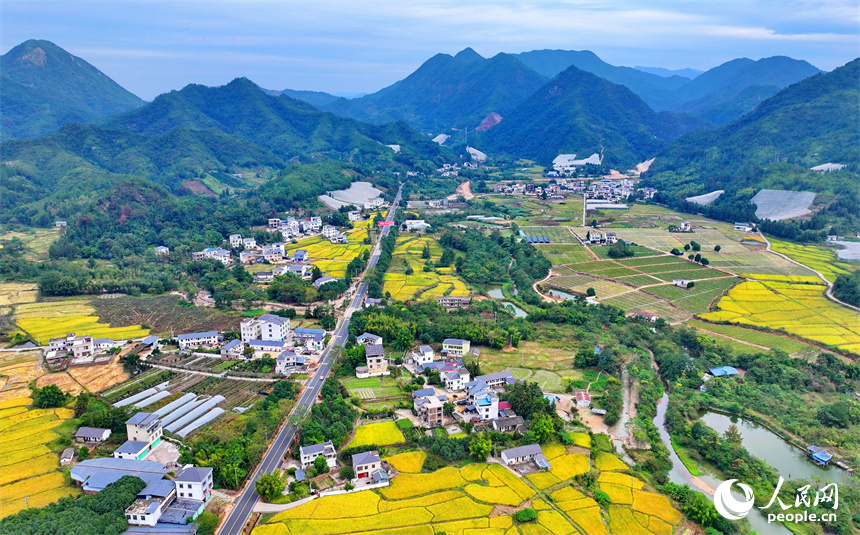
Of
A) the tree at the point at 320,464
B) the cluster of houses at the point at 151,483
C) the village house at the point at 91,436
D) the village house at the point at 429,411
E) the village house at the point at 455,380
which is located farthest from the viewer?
the village house at the point at 455,380

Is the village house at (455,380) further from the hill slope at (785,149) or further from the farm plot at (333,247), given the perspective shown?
the hill slope at (785,149)

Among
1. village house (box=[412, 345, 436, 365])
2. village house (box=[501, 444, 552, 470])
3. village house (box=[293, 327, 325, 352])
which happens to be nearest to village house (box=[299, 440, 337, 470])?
village house (box=[501, 444, 552, 470])

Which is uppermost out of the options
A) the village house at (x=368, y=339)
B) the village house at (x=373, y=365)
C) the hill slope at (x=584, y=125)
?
the hill slope at (x=584, y=125)

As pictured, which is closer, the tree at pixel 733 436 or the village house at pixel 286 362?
the tree at pixel 733 436

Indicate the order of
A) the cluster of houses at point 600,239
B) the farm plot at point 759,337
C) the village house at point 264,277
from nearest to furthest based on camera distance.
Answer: the farm plot at point 759,337 < the village house at point 264,277 < the cluster of houses at point 600,239

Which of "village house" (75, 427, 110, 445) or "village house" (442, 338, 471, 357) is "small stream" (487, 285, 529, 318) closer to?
"village house" (442, 338, 471, 357)

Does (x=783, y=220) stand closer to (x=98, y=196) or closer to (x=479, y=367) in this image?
(x=479, y=367)

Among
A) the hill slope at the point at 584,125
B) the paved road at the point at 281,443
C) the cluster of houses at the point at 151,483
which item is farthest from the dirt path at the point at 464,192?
the cluster of houses at the point at 151,483
